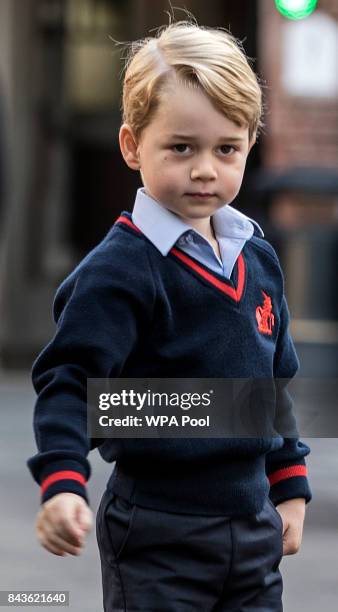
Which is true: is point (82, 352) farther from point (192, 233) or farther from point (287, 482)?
point (287, 482)

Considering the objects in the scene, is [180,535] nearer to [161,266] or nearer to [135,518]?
[135,518]

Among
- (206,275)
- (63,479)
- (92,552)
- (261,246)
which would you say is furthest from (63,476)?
Result: (92,552)

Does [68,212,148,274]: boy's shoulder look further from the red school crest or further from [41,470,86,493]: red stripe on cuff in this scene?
[41,470,86,493]: red stripe on cuff

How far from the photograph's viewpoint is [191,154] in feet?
8.23

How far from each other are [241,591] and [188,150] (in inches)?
32.7

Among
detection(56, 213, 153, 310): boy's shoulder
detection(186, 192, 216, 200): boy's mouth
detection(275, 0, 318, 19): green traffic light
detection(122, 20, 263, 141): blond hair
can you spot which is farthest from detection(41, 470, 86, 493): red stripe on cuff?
detection(275, 0, 318, 19): green traffic light

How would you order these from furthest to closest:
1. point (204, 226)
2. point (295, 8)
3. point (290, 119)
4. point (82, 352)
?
point (290, 119), point (295, 8), point (204, 226), point (82, 352)

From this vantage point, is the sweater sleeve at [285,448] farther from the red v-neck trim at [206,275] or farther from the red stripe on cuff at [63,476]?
the red stripe on cuff at [63,476]

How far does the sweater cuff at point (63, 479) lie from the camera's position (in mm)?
2371

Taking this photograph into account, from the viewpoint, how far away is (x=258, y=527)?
262 cm

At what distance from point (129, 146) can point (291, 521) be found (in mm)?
839

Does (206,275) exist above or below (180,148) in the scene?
below

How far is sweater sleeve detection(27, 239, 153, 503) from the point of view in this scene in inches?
95.0

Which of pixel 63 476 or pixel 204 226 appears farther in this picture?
pixel 204 226
